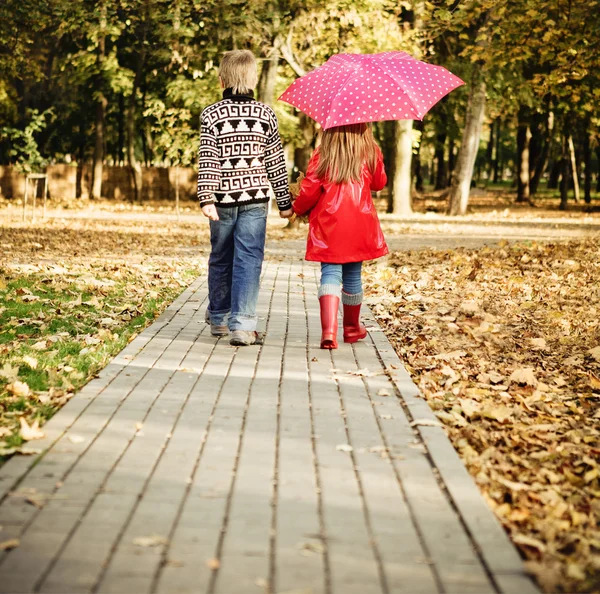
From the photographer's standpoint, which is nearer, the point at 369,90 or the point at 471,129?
the point at 369,90

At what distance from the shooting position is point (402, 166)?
28.2m

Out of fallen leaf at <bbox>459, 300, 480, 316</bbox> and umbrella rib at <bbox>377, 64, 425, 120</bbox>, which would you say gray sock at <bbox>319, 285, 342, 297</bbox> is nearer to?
umbrella rib at <bbox>377, 64, 425, 120</bbox>

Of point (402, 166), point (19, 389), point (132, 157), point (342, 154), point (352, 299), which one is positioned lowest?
point (19, 389)

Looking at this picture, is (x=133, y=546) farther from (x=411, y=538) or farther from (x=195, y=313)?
(x=195, y=313)

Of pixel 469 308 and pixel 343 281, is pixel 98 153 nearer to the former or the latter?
pixel 469 308

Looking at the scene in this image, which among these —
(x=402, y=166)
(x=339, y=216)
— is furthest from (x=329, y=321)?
(x=402, y=166)

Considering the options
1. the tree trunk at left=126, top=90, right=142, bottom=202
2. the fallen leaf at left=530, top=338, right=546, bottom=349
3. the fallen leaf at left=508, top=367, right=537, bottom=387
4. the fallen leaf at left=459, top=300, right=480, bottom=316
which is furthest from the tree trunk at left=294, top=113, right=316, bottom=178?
the fallen leaf at left=508, top=367, right=537, bottom=387

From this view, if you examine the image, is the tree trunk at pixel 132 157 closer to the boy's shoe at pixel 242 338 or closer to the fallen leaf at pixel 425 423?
the boy's shoe at pixel 242 338

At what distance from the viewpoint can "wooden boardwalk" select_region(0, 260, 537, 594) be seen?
3.19 m

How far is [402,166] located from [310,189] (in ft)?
70.6

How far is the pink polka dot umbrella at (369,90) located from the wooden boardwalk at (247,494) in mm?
1914

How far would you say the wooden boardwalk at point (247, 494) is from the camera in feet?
A: 10.5

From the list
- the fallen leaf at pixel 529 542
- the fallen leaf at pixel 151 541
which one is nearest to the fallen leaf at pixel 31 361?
the fallen leaf at pixel 151 541

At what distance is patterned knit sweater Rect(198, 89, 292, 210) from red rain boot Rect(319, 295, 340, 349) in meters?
0.80
